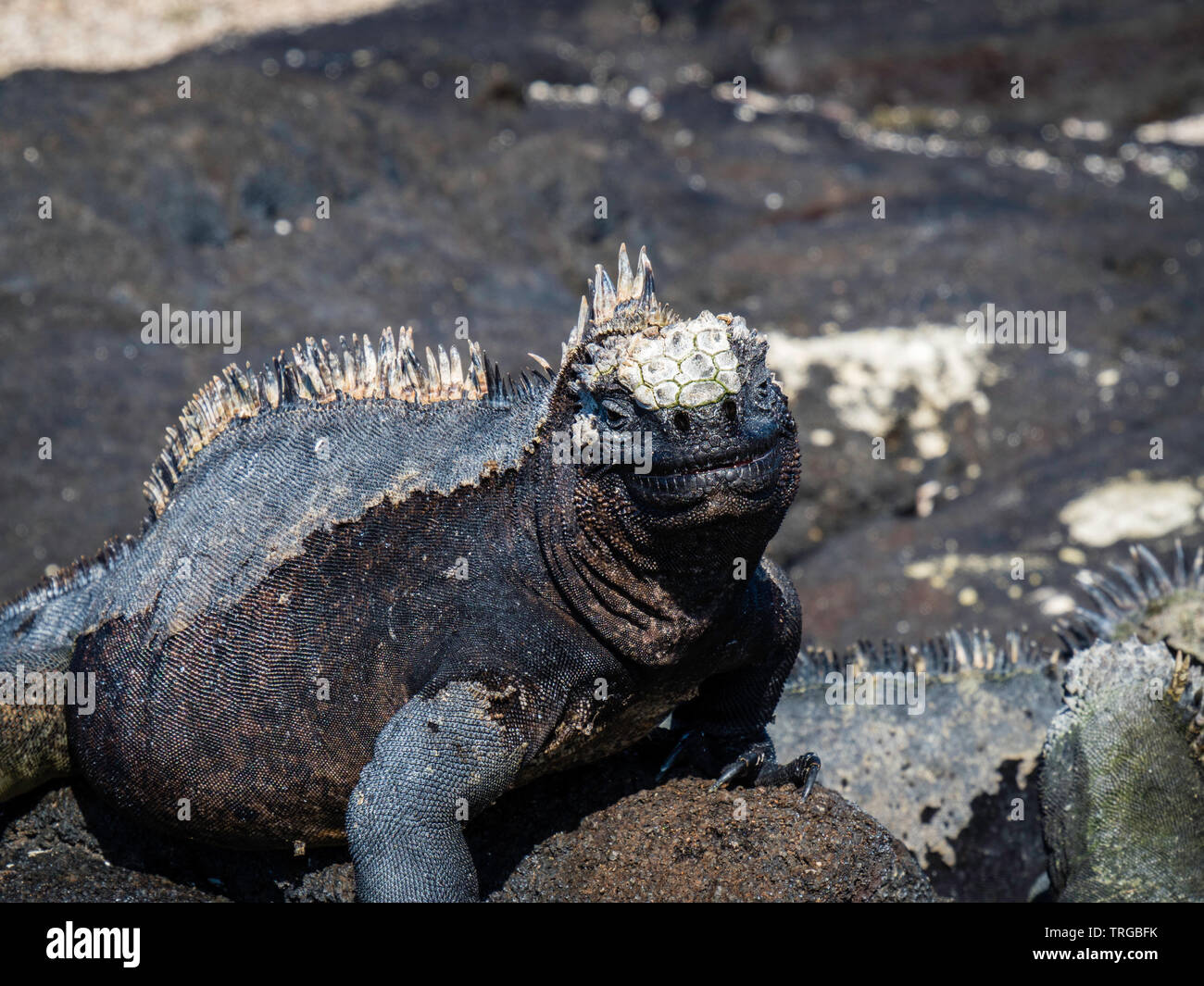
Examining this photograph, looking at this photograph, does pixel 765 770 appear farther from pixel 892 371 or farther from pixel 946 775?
pixel 892 371

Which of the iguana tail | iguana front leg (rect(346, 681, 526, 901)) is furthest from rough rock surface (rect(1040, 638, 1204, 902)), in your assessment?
the iguana tail

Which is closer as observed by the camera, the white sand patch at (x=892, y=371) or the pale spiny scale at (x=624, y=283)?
the pale spiny scale at (x=624, y=283)

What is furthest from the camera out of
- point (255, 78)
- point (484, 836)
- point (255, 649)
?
point (255, 78)

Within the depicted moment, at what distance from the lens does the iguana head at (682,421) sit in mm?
2963

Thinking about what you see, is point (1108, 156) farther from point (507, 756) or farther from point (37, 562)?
point (507, 756)

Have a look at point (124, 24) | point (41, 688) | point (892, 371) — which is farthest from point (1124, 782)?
point (124, 24)

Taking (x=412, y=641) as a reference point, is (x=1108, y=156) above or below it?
above

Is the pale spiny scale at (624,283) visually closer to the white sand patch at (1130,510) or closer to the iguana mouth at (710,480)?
the iguana mouth at (710,480)

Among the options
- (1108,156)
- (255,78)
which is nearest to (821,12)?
(1108,156)

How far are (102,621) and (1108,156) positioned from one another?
11.3m

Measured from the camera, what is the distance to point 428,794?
317 cm

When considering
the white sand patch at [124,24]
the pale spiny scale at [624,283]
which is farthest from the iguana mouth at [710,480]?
the white sand patch at [124,24]

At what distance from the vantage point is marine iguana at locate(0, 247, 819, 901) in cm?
309
